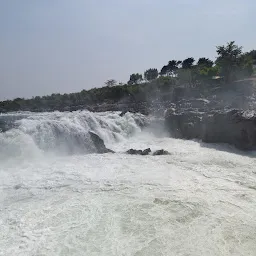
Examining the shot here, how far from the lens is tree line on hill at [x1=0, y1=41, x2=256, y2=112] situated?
110 ft

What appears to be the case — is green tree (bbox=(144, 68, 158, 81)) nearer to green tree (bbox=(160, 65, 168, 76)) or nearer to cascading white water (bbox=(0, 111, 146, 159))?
green tree (bbox=(160, 65, 168, 76))

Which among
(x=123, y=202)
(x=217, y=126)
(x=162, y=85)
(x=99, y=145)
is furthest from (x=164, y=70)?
(x=123, y=202)

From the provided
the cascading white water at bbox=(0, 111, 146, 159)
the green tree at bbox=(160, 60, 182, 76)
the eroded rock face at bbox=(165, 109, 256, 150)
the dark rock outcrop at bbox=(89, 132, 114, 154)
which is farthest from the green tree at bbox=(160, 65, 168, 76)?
the dark rock outcrop at bbox=(89, 132, 114, 154)

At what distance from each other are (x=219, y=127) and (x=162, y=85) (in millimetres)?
25073

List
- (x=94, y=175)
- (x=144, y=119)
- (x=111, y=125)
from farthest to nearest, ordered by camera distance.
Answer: (x=144, y=119), (x=111, y=125), (x=94, y=175)

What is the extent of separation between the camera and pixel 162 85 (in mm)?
40219

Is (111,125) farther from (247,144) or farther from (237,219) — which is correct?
(237,219)

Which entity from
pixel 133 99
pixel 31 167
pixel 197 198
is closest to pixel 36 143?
pixel 31 167

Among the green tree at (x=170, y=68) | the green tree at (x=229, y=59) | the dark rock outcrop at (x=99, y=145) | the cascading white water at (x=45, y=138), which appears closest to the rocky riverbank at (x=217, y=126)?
the cascading white water at (x=45, y=138)

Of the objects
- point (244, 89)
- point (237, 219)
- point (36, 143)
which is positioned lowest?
point (237, 219)

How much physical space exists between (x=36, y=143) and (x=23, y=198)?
6148 mm

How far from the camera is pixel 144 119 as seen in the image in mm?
22625

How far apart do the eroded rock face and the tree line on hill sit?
1797 cm

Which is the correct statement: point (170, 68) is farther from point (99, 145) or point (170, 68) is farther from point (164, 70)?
point (99, 145)
